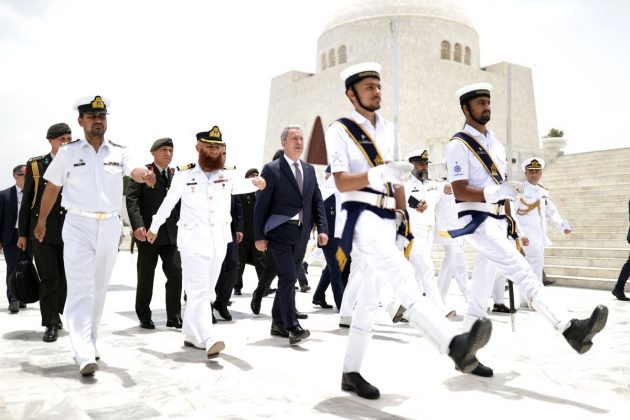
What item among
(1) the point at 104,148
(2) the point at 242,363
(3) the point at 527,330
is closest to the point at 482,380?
(2) the point at 242,363

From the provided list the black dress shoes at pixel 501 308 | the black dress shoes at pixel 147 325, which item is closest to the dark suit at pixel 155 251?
the black dress shoes at pixel 147 325

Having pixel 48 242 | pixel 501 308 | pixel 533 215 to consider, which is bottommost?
pixel 501 308

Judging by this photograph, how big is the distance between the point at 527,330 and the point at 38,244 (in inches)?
203

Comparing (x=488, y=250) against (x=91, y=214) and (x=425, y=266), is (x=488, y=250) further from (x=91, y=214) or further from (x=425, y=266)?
(x=91, y=214)

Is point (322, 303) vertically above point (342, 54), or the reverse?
point (342, 54)

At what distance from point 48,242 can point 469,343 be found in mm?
4384

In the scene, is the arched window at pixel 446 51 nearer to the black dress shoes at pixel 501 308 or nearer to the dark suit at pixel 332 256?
the black dress shoes at pixel 501 308

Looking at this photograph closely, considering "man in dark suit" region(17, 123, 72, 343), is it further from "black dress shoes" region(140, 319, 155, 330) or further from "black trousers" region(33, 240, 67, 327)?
"black dress shoes" region(140, 319, 155, 330)

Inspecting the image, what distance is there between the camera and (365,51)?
1237 inches

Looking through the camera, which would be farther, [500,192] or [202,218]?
[202,218]

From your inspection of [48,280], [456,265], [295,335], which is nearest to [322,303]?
[456,265]

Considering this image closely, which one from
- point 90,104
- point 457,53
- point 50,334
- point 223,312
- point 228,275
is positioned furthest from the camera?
point 457,53

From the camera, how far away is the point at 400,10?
1291 inches

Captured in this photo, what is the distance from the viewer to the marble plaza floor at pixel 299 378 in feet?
10.7
